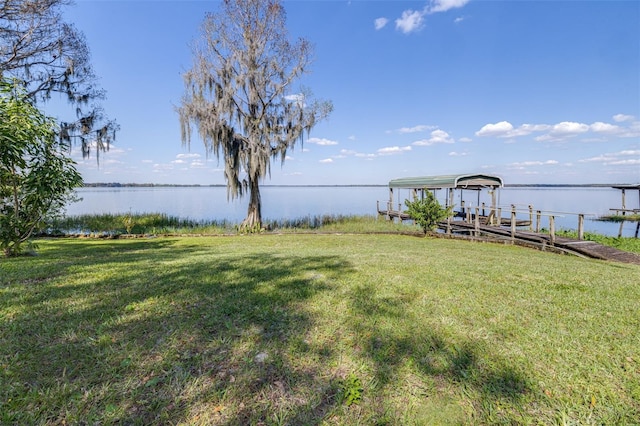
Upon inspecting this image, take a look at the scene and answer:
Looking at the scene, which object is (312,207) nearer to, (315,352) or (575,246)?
(575,246)

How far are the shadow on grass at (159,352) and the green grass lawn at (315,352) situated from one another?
1 centimetres

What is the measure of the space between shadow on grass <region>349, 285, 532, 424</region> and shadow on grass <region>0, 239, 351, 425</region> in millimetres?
421

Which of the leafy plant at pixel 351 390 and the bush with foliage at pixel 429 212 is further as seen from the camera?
the bush with foliage at pixel 429 212

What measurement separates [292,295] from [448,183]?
14319mm

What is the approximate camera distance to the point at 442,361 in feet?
6.86

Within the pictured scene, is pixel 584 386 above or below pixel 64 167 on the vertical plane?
below

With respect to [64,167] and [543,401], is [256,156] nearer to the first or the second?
[64,167]

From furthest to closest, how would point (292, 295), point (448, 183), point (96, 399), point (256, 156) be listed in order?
point (448, 183)
point (256, 156)
point (292, 295)
point (96, 399)

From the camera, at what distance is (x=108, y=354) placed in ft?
6.86

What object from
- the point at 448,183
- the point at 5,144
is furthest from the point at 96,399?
the point at 448,183

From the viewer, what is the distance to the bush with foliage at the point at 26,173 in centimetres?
503

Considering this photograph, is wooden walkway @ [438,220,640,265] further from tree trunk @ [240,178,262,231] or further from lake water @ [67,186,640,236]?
tree trunk @ [240,178,262,231]

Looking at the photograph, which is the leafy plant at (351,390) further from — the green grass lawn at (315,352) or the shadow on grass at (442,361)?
the shadow on grass at (442,361)

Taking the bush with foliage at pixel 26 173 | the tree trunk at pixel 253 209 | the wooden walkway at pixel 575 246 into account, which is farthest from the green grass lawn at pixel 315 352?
the tree trunk at pixel 253 209
